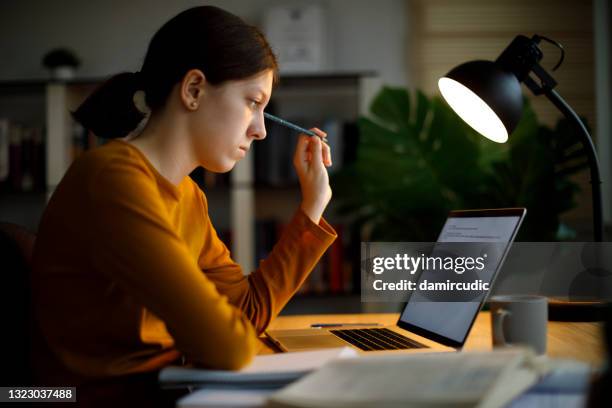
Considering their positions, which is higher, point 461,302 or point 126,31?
point 126,31

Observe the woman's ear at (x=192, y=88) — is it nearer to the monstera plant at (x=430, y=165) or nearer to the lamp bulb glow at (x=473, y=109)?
the lamp bulb glow at (x=473, y=109)

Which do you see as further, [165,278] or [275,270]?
[275,270]

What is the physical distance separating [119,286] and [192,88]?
12.2 inches

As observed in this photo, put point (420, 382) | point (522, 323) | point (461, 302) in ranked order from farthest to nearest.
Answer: point (461, 302), point (522, 323), point (420, 382)

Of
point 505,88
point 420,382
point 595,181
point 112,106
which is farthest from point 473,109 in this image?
point 420,382

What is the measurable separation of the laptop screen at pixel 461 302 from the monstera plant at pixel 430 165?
120cm

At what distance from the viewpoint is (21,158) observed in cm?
291

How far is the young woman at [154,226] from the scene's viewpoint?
0.71 metres

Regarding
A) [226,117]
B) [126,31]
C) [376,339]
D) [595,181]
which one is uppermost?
[126,31]

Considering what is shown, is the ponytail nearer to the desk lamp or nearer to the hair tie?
the hair tie

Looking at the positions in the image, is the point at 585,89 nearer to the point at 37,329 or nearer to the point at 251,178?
the point at 251,178

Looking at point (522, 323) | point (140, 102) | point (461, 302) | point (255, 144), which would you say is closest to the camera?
point (522, 323)

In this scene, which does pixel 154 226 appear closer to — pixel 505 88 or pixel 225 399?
pixel 225 399

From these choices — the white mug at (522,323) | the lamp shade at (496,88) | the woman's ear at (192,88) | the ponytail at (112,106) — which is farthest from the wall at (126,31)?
the white mug at (522,323)
